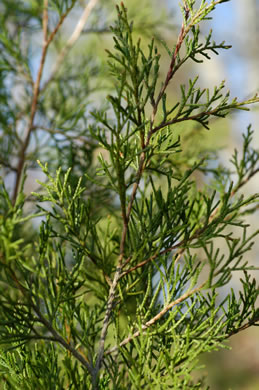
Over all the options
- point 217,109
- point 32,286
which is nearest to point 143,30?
point 217,109

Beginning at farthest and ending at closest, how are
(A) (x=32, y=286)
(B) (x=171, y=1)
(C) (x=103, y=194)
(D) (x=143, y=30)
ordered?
(B) (x=171, y=1) < (D) (x=143, y=30) < (C) (x=103, y=194) < (A) (x=32, y=286)

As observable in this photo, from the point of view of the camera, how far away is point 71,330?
0.66 metres

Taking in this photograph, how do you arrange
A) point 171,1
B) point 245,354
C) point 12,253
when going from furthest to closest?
point 171,1
point 245,354
point 12,253

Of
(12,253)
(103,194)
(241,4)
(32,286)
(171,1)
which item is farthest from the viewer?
(171,1)

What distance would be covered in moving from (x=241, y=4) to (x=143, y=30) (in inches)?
266

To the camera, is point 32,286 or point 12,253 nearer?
point 12,253

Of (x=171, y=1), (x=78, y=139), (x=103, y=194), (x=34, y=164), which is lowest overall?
(x=103, y=194)

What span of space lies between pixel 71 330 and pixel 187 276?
0.66 feet

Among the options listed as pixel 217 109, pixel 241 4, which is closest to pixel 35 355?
pixel 217 109

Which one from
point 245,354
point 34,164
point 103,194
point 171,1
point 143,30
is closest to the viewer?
point 103,194

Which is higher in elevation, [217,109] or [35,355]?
[217,109]

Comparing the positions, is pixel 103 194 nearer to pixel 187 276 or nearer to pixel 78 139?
pixel 78 139

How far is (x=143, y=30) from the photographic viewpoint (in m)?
1.55

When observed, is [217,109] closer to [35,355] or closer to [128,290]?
[128,290]
